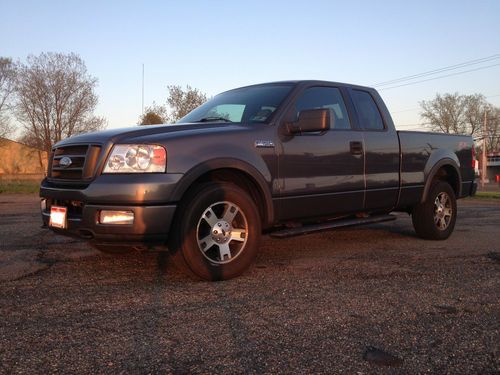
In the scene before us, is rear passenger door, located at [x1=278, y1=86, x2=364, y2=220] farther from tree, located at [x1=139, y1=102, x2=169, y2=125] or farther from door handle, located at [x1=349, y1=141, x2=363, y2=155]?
tree, located at [x1=139, y1=102, x2=169, y2=125]

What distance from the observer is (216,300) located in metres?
3.43

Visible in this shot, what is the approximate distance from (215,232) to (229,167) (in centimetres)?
57

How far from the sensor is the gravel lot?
2387 millimetres

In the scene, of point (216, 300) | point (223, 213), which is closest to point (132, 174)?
point (223, 213)

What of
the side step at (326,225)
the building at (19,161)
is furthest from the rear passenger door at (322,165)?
the building at (19,161)

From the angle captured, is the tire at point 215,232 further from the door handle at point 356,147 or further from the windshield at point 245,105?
the door handle at point 356,147

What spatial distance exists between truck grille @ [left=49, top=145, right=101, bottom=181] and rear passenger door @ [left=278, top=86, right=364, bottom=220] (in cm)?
169

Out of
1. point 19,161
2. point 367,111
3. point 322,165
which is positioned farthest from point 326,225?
point 19,161

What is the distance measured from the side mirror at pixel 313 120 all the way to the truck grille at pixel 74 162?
6.09 feet

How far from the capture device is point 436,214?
6.41 meters

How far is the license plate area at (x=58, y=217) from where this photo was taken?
3.96 metres

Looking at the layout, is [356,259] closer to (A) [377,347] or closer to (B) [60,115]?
(A) [377,347]

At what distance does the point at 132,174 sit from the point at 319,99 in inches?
93.8

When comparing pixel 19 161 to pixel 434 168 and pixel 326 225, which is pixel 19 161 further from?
pixel 326 225
